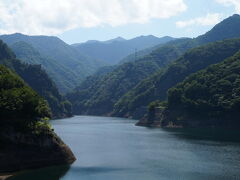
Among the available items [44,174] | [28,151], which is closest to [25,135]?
[28,151]

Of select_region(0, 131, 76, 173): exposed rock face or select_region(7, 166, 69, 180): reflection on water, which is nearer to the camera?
select_region(7, 166, 69, 180): reflection on water

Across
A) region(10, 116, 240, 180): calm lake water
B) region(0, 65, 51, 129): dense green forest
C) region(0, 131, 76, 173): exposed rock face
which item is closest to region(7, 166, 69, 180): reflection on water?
region(10, 116, 240, 180): calm lake water

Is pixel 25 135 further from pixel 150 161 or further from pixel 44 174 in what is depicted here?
pixel 150 161

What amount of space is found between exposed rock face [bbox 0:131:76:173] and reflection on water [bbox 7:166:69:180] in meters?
1.89

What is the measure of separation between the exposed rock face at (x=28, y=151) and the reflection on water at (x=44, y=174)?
6.22 feet

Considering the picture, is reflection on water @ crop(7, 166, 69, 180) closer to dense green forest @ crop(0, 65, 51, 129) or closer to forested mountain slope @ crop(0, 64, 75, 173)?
forested mountain slope @ crop(0, 64, 75, 173)

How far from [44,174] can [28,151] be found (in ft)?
22.6

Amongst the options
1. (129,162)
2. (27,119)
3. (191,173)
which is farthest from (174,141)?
(27,119)

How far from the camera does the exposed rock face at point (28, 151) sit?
86438 mm

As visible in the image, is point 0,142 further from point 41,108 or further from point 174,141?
point 174,141

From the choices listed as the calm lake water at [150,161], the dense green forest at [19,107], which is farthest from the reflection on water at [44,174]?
the dense green forest at [19,107]

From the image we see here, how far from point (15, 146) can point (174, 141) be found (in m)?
71.1

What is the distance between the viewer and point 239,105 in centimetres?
19438

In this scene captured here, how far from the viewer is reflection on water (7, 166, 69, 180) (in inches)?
3258
